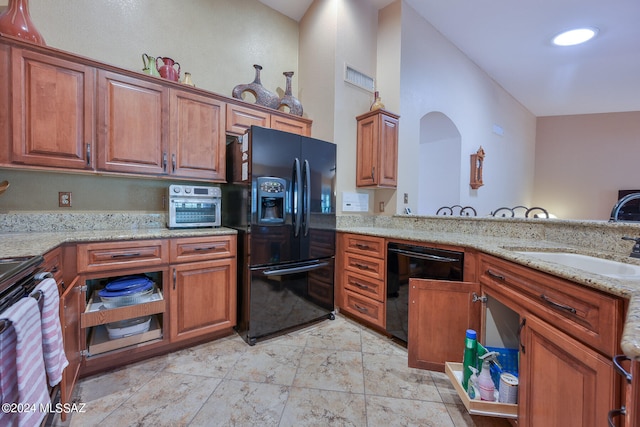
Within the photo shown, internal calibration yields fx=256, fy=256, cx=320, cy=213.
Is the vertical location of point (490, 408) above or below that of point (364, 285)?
below

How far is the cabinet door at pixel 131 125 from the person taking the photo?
1.82 meters

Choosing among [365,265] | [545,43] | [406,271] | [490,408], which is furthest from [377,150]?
[545,43]

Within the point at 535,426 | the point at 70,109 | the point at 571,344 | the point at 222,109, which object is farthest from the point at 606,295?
the point at 70,109

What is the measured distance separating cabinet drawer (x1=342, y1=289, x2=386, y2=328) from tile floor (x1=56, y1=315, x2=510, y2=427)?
24 centimetres

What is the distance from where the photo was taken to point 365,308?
2.37 m

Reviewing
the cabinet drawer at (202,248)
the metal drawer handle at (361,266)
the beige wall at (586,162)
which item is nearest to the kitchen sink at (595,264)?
the metal drawer handle at (361,266)

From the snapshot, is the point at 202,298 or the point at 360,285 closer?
the point at 202,298

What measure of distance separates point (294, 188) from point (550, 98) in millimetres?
5927

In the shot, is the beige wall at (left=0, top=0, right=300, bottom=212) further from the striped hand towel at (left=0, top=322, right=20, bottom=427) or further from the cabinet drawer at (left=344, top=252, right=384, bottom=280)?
the cabinet drawer at (left=344, top=252, right=384, bottom=280)

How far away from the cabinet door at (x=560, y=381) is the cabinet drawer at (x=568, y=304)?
0.04 m

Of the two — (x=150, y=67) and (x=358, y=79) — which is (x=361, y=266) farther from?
(x=150, y=67)

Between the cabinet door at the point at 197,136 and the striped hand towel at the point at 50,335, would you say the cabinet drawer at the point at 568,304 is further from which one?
the cabinet door at the point at 197,136

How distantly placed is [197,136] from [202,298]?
4.41 feet

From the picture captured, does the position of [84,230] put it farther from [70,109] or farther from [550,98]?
[550,98]
